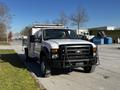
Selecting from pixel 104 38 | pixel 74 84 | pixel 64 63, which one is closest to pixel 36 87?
pixel 74 84

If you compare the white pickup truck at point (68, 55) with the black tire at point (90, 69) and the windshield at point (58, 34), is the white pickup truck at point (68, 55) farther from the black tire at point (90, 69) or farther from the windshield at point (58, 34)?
the windshield at point (58, 34)

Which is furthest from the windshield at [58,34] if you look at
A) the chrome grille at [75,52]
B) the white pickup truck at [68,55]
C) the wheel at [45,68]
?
the chrome grille at [75,52]

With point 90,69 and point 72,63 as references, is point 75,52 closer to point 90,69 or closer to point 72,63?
point 72,63

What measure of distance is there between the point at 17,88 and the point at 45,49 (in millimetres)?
3268

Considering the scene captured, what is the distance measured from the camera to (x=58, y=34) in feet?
41.3

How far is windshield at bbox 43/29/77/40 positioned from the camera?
487 inches

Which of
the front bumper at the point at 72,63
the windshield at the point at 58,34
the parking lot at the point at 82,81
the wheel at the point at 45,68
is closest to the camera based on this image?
the parking lot at the point at 82,81

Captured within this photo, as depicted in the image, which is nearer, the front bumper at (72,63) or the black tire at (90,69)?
the front bumper at (72,63)

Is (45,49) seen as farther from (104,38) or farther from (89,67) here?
(104,38)

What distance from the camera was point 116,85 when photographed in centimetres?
884

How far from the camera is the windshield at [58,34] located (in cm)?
1238

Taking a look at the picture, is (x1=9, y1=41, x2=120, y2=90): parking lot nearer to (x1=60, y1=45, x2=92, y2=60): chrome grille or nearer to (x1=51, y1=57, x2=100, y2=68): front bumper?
(x1=51, y1=57, x2=100, y2=68): front bumper

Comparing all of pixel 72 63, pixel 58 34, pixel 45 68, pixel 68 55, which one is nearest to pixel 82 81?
pixel 72 63

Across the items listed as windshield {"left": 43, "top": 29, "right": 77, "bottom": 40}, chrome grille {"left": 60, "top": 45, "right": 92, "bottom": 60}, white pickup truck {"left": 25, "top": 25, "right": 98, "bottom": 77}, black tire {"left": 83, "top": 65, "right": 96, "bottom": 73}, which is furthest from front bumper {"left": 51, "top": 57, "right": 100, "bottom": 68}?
windshield {"left": 43, "top": 29, "right": 77, "bottom": 40}
